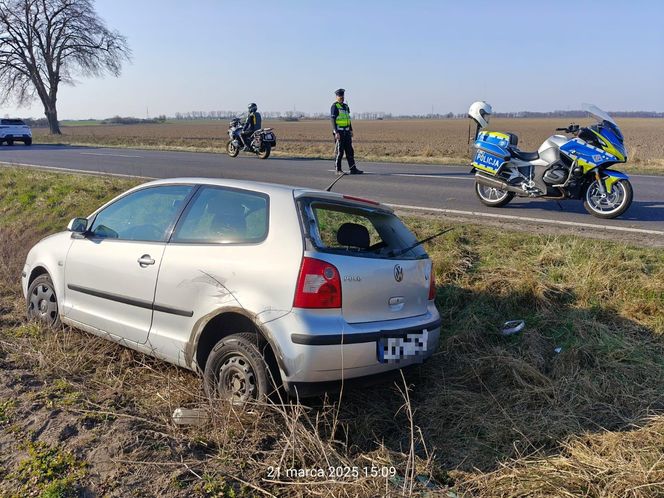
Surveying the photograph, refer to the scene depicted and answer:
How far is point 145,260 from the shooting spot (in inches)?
165

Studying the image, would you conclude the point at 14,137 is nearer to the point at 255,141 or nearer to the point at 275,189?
the point at 255,141

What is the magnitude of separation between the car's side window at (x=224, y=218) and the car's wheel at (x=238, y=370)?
2.13 ft

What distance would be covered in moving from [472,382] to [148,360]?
2567 millimetres

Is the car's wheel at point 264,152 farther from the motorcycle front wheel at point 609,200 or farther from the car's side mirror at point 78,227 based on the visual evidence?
the car's side mirror at point 78,227

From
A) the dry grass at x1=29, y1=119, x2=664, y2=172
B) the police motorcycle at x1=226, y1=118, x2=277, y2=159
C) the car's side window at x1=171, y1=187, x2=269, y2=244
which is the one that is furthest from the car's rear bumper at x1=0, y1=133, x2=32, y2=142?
the car's side window at x1=171, y1=187, x2=269, y2=244

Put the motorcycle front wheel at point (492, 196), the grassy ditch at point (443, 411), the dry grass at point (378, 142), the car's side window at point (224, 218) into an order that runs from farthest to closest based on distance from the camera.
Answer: the dry grass at point (378, 142)
the motorcycle front wheel at point (492, 196)
the car's side window at point (224, 218)
the grassy ditch at point (443, 411)

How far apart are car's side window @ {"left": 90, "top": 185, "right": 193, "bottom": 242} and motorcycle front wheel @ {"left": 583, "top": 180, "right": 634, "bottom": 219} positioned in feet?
19.4

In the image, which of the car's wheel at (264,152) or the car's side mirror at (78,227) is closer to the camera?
the car's side mirror at (78,227)

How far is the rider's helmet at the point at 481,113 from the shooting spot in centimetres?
948

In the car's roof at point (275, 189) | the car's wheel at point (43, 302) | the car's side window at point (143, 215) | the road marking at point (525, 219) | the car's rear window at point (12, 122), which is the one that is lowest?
the car's wheel at point (43, 302)

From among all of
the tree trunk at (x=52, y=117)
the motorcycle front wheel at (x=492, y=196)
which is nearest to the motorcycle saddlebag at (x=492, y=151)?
the motorcycle front wheel at (x=492, y=196)

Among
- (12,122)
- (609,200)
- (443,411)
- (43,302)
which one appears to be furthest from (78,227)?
(12,122)

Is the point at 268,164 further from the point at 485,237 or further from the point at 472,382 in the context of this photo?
the point at 472,382

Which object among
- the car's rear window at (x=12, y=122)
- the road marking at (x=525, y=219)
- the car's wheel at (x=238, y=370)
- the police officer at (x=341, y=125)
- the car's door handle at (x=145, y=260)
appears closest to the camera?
the car's wheel at (x=238, y=370)
